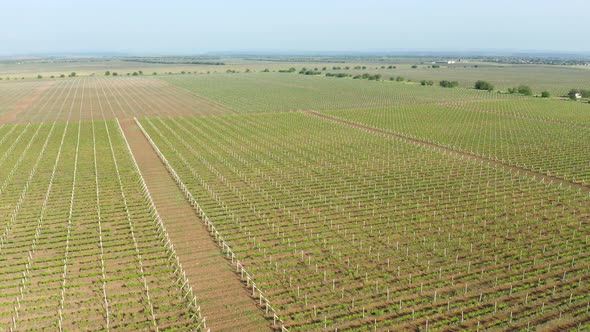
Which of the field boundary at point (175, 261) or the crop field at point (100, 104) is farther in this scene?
the crop field at point (100, 104)

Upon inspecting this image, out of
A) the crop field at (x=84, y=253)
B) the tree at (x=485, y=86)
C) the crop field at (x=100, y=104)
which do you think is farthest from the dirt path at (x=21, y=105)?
the tree at (x=485, y=86)

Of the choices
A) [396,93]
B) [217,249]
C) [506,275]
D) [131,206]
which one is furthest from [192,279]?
[396,93]

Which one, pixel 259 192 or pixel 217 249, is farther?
pixel 259 192

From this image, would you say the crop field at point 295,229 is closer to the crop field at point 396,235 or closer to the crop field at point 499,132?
the crop field at point 396,235

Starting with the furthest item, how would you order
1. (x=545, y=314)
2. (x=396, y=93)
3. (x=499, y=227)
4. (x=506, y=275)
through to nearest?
(x=396, y=93)
(x=499, y=227)
(x=506, y=275)
(x=545, y=314)

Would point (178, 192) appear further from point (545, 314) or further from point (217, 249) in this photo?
point (545, 314)

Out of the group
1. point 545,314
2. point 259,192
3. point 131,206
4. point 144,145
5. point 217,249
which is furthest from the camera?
point 144,145

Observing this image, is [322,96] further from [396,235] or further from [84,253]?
[84,253]
